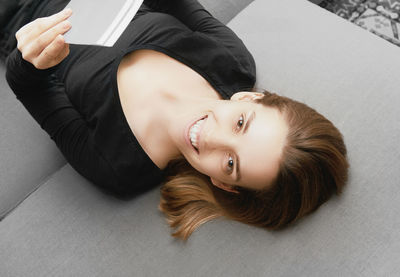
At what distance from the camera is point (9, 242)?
0.95 m

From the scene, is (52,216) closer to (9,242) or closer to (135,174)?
(9,242)

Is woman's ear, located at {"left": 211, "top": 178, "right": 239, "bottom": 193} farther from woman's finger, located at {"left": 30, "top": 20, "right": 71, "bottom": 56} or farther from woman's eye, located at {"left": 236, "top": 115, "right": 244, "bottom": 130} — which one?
woman's finger, located at {"left": 30, "top": 20, "right": 71, "bottom": 56}

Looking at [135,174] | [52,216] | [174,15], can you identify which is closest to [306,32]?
[174,15]

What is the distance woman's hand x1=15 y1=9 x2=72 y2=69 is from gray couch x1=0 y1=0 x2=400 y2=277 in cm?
43

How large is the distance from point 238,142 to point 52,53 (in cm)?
45

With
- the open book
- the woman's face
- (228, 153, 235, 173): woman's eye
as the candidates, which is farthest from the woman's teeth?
the open book

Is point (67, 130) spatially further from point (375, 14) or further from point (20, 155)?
point (375, 14)

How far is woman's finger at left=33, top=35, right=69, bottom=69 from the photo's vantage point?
0.69 meters

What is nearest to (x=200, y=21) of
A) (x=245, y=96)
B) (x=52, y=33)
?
(x=245, y=96)

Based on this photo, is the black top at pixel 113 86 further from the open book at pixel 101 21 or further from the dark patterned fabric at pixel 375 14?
the dark patterned fabric at pixel 375 14

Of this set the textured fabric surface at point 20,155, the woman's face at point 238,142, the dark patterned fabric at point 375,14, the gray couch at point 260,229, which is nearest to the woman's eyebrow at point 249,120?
the woman's face at point 238,142

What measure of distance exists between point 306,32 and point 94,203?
88cm

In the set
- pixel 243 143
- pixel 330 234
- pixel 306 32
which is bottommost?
pixel 330 234

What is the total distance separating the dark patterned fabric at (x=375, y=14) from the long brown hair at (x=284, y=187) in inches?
33.0
